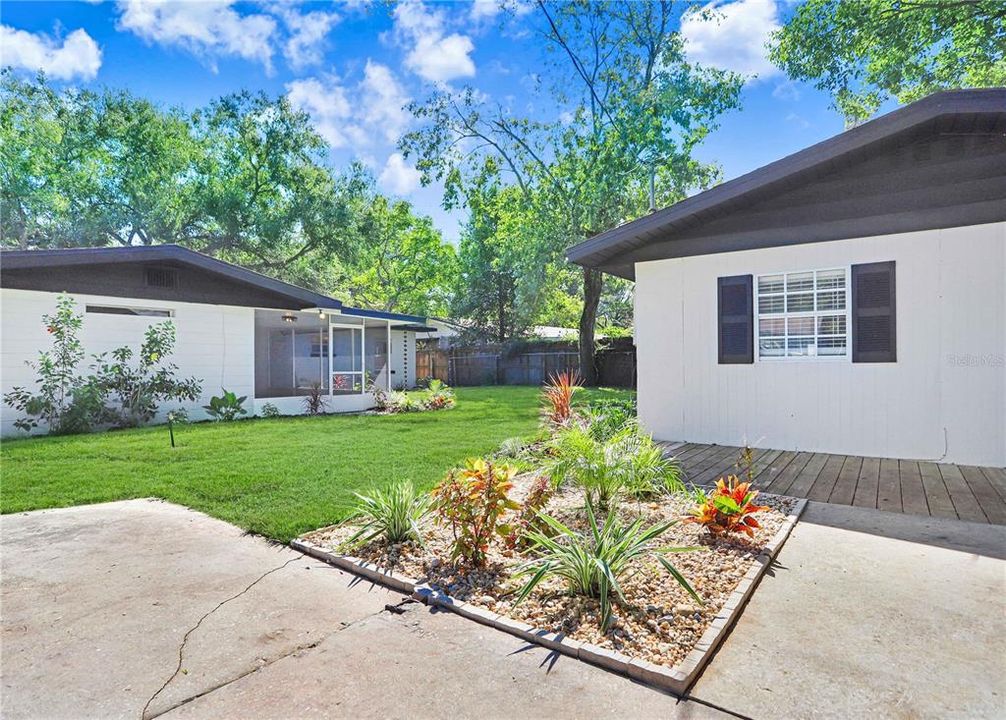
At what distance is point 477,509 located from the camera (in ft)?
9.96

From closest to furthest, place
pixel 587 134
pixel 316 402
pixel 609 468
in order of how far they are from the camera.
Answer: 1. pixel 609 468
2. pixel 316 402
3. pixel 587 134

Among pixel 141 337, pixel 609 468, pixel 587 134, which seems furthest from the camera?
pixel 587 134

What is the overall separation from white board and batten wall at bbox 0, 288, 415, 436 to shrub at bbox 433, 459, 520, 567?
8775mm

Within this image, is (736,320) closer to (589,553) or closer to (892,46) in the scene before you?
(589,553)

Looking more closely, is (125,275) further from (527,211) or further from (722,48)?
(722,48)

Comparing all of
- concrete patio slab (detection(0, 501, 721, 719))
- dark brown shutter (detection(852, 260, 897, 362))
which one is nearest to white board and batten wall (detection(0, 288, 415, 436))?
concrete patio slab (detection(0, 501, 721, 719))

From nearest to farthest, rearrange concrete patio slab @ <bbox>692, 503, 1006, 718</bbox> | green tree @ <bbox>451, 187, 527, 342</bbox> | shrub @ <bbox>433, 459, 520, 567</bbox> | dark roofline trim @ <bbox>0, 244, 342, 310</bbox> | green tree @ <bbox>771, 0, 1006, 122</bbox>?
1. concrete patio slab @ <bbox>692, 503, 1006, 718</bbox>
2. shrub @ <bbox>433, 459, 520, 567</bbox>
3. dark roofline trim @ <bbox>0, 244, 342, 310</bbox>
4. green tree @ <bbox>771, 0, 1006, 122</bbox>
5. green tree @ <bbox>451, 187, 527, 342</bbox>

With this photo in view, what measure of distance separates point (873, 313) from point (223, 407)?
10.6 m

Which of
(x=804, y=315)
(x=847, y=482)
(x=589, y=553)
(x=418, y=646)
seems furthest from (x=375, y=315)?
(x=418, y=646)

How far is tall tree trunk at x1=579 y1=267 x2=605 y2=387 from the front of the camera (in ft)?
Answer: 53.6

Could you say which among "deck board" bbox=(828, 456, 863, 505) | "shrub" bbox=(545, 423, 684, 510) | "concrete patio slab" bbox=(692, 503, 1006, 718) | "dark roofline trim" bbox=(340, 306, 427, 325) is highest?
"dark roofline trim" bbox=(340, 306, 427, 325)

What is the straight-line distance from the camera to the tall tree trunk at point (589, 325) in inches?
643

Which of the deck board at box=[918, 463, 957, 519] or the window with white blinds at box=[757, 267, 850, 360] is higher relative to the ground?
the window with white blinds at box=[757, 267, 850, 360]

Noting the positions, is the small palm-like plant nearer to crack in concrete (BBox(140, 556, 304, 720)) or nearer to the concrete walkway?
the concrete walkway
